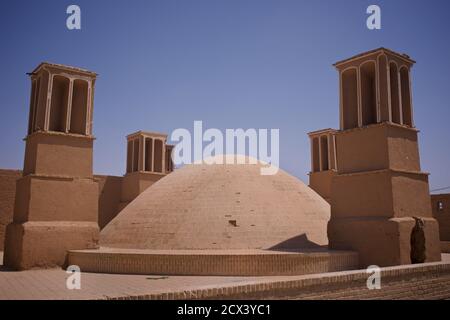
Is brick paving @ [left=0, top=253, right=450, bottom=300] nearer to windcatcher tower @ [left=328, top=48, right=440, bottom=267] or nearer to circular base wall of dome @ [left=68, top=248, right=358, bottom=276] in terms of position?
circular base wall of dome @ [left=68, top=248, right=358, bottom=276]

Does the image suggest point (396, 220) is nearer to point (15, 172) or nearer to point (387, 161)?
point (387, 161)

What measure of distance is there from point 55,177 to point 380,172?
8311 mm

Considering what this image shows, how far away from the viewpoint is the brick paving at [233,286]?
5215mm

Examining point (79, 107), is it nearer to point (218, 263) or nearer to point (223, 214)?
point (223, 214)

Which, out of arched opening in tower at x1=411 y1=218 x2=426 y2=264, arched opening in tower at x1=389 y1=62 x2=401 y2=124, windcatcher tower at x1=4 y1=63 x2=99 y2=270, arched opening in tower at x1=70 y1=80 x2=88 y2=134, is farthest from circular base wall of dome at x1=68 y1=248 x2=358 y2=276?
arched opening in tower at x1=389 y1=62 x2=401 y2=124

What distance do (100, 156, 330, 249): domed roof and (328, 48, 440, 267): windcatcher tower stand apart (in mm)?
1571

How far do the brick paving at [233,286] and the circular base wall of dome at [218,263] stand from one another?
43 centimetres

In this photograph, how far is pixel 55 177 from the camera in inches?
425

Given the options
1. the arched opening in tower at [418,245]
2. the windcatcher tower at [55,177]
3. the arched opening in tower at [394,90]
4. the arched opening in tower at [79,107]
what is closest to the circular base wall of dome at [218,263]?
the windcatcher tower at [55,177]

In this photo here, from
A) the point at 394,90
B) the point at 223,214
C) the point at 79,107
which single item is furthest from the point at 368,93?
the point at 79,107

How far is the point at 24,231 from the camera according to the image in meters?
9.95

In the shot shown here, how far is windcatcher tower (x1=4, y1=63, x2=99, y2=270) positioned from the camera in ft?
33.5

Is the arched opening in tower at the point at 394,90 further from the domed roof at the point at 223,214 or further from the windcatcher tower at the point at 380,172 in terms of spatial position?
the domed roof at the point at 223,214
